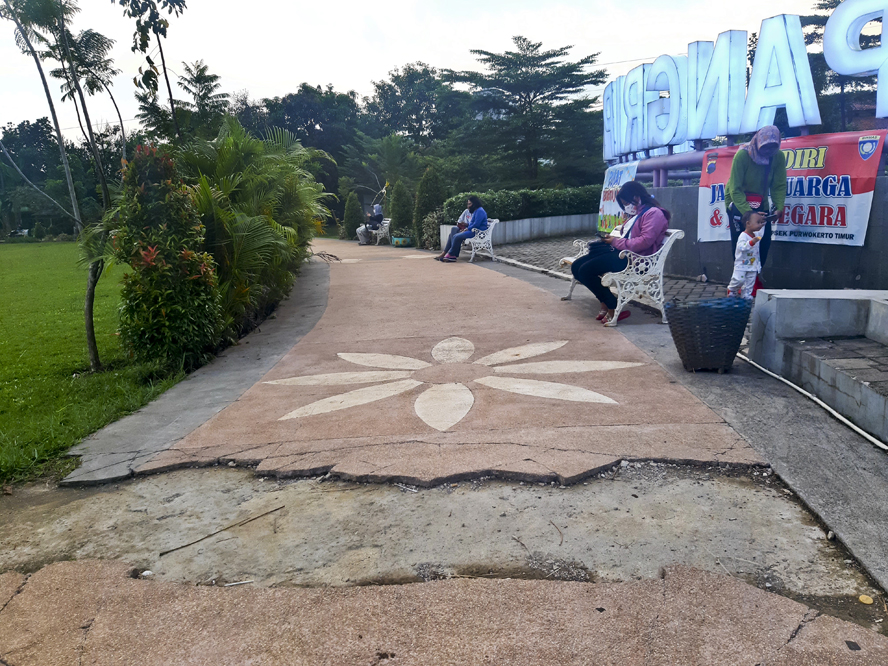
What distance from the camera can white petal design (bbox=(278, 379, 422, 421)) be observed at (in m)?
4.30

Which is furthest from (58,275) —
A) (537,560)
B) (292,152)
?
(537,560)

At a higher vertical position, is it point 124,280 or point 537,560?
point 124,280

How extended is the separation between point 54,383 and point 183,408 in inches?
86.2

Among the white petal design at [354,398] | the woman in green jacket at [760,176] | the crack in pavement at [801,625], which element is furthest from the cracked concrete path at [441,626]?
the woman in green jacket at [760,176]

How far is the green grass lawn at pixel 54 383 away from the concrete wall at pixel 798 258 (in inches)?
260

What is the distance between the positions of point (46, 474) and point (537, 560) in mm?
2754

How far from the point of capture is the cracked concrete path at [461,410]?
329 centimetres

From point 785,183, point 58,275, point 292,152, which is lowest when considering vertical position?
point 58,275

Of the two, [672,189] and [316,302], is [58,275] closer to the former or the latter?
[316,302]

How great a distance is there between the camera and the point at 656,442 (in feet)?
11.1

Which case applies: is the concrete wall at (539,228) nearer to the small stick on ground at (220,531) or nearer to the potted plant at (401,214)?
the potted plant at (401,214)

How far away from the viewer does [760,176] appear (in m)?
6.76

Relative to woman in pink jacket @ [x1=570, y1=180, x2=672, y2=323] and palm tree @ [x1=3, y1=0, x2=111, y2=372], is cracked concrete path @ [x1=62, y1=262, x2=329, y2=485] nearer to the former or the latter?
palm tree @ [x1=3, y1=0, x2=111, y2=372]

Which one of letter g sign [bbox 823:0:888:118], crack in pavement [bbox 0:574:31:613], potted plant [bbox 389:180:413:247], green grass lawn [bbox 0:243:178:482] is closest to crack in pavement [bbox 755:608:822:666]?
crack in pavement [bbox 0:574:31:613]
